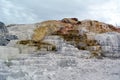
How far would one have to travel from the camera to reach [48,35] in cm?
2339

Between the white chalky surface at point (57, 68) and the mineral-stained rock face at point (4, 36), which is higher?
the mineral-stained rock face at point (4, 36)

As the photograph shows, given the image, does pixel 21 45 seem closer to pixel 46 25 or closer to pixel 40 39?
pixel 40 39

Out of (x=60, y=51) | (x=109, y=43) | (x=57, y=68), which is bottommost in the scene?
(x=57, y=68)

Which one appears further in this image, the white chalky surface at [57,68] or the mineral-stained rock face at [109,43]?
the mineral-stained rock face at [109,43]

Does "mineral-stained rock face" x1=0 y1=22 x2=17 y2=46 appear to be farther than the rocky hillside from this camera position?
Yes

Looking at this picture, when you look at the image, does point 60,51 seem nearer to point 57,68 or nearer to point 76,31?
point 57,68

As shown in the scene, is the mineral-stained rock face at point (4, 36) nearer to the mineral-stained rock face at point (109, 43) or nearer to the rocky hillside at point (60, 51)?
the rocky hillside at point (60, 51)

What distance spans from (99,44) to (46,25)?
433 cm

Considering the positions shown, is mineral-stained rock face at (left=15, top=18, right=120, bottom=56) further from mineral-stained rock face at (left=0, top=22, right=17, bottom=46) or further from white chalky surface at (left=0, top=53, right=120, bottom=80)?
white chalky surface at (left=0, top=53, right=120, bottom=80)

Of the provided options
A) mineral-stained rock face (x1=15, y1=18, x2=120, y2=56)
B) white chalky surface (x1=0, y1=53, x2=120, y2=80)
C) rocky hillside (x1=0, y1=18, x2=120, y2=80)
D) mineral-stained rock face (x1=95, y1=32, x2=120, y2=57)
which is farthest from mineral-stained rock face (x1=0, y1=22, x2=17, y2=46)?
mineral-stained rock face (x1=95, y1=32, x2=120, y2=57)

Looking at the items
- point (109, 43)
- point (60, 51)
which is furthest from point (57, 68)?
point (109, 43)

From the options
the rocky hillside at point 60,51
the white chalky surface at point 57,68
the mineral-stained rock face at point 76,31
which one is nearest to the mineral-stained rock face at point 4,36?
the rocky hillside at point 60,51

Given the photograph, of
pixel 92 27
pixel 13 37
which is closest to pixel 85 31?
pixel 92 27

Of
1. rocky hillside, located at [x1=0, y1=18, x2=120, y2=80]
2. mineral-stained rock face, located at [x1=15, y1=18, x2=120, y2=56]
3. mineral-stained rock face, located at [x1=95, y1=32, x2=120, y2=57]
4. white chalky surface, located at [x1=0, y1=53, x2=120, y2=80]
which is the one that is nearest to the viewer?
white chalky surface, located at [x1=0, y1=53, x2=120, y2=80]
